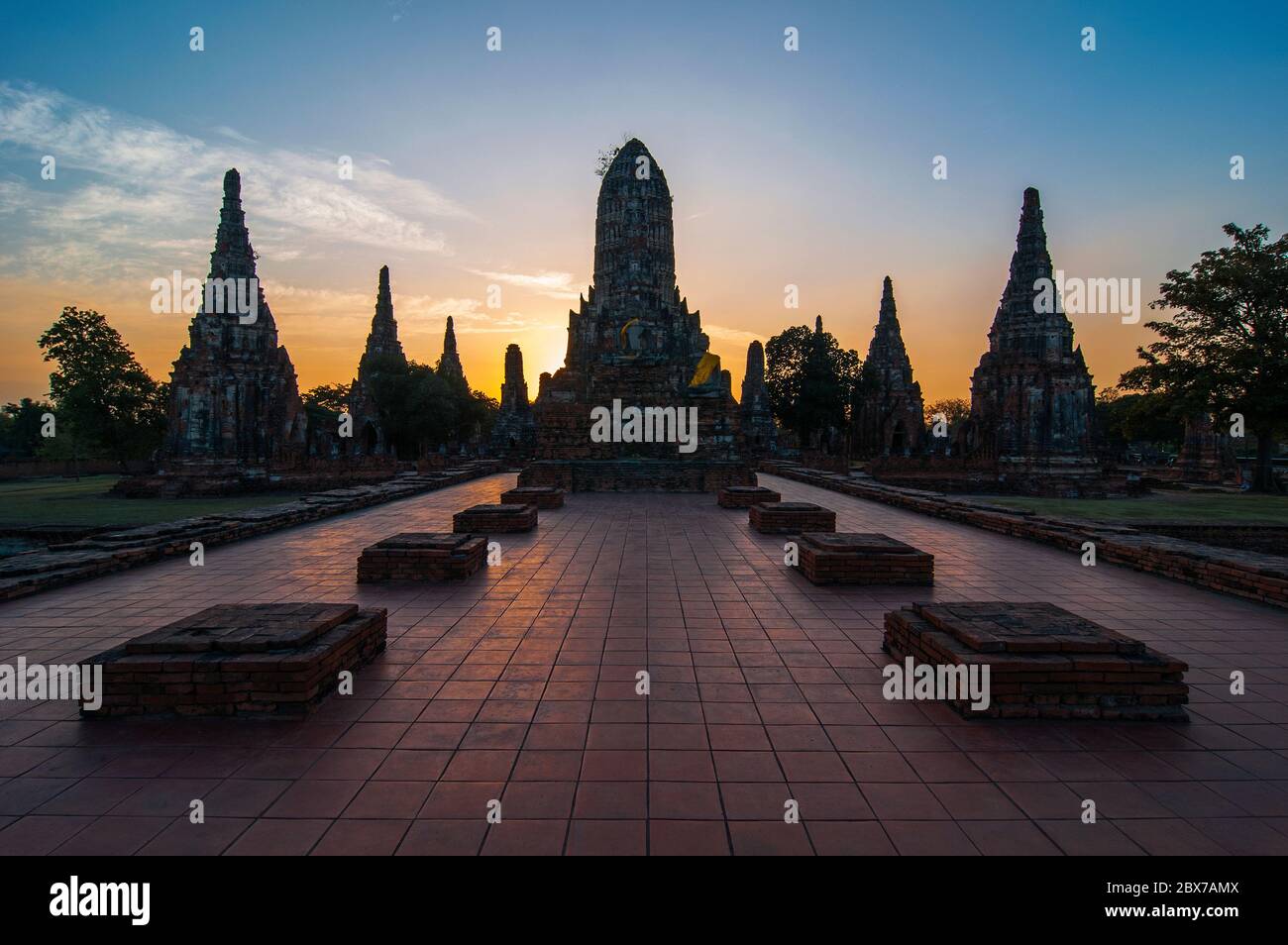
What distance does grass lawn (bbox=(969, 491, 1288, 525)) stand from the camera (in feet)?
43.2

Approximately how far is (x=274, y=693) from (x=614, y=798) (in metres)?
2.11

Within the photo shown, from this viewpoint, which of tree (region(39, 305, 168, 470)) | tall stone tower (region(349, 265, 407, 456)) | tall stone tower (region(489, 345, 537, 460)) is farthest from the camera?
tall stone tower (region(489, 345, 537, 460))

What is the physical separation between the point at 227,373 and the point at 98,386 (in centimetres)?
1244

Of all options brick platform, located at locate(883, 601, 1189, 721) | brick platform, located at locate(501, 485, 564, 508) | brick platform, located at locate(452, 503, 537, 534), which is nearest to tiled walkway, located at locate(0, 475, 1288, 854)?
brick platform, located at locate(883, 601, 1189, 721)

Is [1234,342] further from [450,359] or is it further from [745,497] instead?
[450,359]

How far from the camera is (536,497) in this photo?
535 inches

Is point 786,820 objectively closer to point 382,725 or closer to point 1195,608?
point 382,725

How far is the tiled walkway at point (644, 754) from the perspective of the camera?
2.57m

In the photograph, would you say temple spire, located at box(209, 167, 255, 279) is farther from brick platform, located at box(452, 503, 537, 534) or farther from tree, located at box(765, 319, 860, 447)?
tree, located at box(765, 319, 860, 447)

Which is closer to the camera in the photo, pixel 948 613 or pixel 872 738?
pixel 872 738

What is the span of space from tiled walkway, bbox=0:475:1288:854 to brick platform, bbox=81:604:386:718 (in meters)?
0.13

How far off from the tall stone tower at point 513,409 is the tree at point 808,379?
52.4ft
